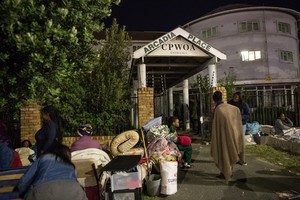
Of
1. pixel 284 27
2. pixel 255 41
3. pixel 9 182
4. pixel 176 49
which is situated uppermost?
pixel 284 27

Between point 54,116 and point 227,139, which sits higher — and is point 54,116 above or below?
above

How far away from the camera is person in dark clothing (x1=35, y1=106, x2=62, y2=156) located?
459 centimetres

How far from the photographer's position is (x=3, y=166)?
4.09 metres

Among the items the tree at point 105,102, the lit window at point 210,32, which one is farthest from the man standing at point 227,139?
the lit window at point 210,32

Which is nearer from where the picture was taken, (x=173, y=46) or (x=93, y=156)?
(x=93, y=156)

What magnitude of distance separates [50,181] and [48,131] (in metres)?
2.05

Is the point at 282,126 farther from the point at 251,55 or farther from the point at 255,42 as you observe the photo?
the point at 255,42

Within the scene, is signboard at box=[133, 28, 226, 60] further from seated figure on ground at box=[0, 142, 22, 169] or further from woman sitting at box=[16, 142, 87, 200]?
woman sitting at box=[16, 142, 87, 200]

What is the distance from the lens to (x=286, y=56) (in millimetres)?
25172

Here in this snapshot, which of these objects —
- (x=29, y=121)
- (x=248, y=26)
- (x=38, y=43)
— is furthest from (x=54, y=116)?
(x=248, y=26)

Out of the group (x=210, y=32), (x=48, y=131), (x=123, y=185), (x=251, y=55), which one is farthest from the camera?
(x=210, y=32)

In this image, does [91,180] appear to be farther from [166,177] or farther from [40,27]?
[40,27]

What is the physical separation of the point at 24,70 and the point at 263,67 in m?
24.4

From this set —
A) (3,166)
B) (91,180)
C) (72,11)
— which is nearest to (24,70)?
(72,11)
